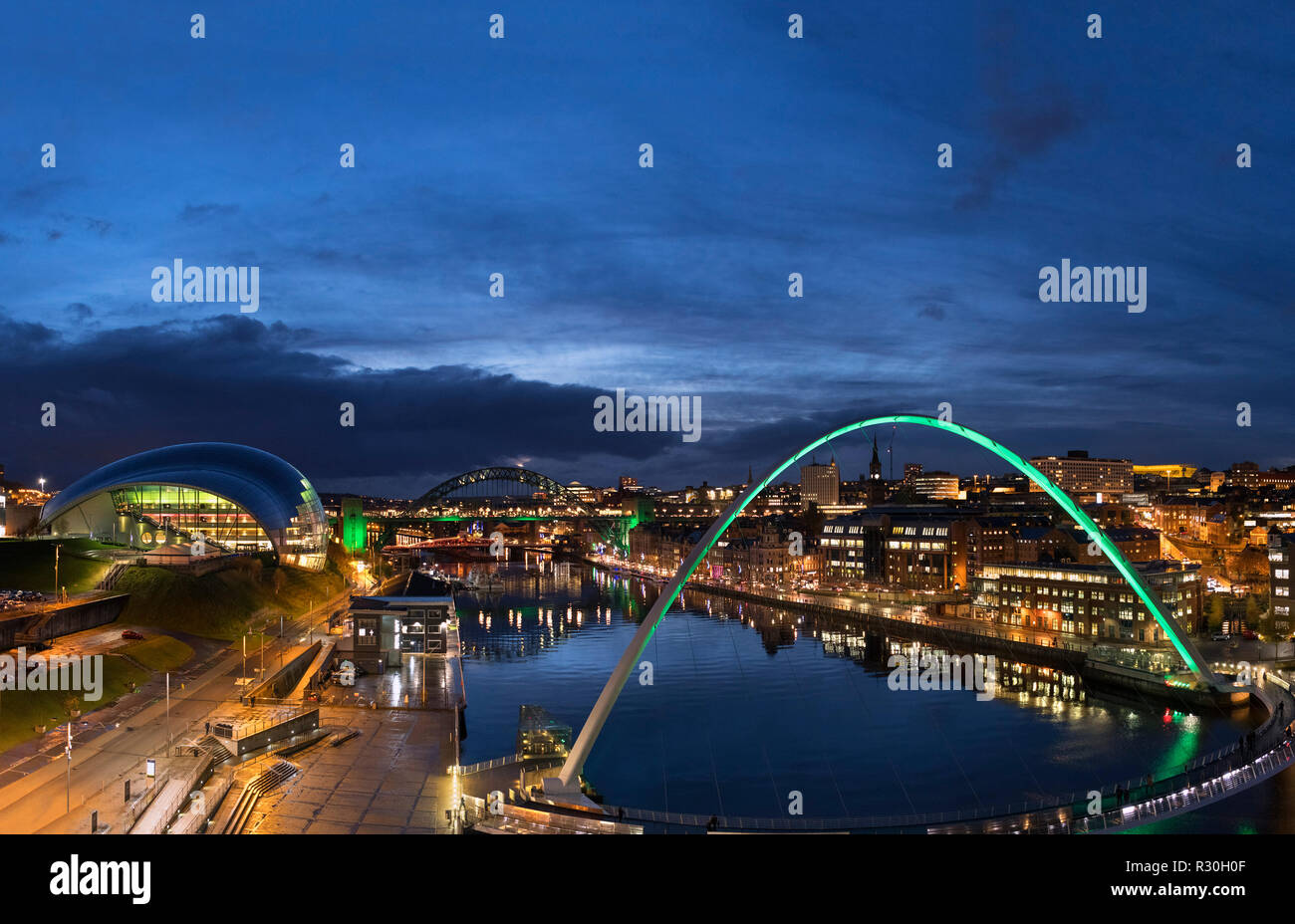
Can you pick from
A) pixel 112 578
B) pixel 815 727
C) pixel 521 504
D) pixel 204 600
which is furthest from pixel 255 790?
pixel 521 504

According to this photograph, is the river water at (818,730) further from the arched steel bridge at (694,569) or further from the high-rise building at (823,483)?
the high-rise building at (823,483)

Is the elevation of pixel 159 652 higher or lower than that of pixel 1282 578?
lower

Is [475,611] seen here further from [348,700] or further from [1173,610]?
[1173,610]

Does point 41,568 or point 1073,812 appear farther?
point 41,568

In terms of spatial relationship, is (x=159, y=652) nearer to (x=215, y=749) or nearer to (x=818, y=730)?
(x=215, y=749)

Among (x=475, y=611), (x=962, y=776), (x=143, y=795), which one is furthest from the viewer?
(x=475, y=611)

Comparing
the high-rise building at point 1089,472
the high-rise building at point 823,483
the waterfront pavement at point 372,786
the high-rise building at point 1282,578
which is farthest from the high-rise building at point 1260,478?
the waterfront pavement at point 372,786

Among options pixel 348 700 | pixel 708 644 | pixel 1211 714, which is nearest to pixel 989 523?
pixel 708 644
